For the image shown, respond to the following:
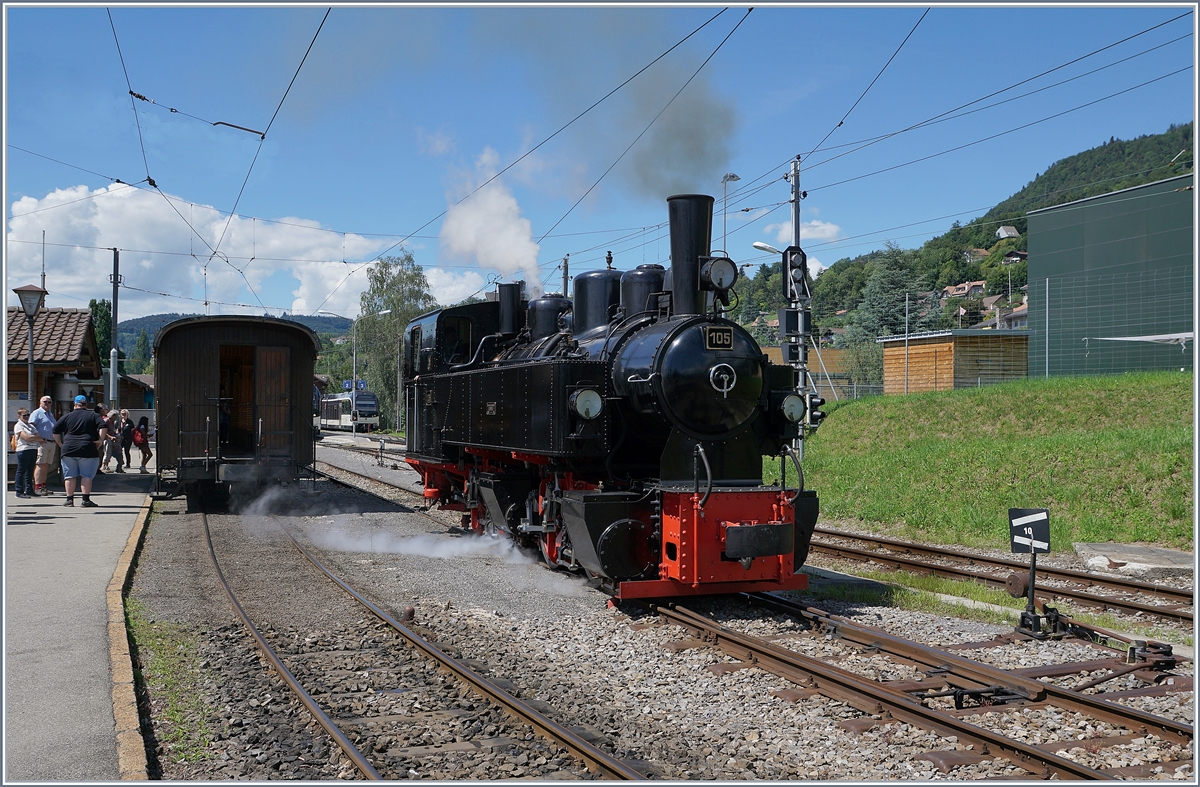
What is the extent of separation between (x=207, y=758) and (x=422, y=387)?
9003mm

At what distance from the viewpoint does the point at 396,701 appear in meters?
5.57

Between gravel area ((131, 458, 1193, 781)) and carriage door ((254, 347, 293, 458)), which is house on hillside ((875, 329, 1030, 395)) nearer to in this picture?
carriage door ((254, 347, 293, 458))

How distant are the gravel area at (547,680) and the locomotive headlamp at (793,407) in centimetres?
177

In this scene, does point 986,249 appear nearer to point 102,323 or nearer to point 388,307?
point 388,307

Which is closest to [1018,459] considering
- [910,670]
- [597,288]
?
[597,288]

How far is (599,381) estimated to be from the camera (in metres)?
8.18

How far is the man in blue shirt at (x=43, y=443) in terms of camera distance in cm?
1510

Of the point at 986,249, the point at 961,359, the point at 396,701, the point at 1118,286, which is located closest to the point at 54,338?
the point at 396,701

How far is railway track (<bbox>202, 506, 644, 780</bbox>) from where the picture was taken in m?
4.61

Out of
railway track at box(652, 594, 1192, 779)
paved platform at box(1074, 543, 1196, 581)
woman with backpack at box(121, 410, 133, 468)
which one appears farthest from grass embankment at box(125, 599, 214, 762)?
woman with backpack at box(121, 410, 133, 468)

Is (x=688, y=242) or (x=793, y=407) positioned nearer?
(x=688, y=242)

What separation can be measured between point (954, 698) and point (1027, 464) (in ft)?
33.9

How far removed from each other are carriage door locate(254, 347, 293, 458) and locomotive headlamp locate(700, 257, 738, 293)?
→ 32.8 feet

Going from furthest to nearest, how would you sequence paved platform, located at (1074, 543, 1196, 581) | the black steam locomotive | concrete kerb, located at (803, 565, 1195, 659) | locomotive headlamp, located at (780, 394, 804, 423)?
1. paved platform, located at (1074, 543, 1196, 581)
2. locomotive headlamp, located at (780, 394, 804, 423)
3. the black steam locomotive
4. concrete kerb, located at (803, 565, 1195, 659)
